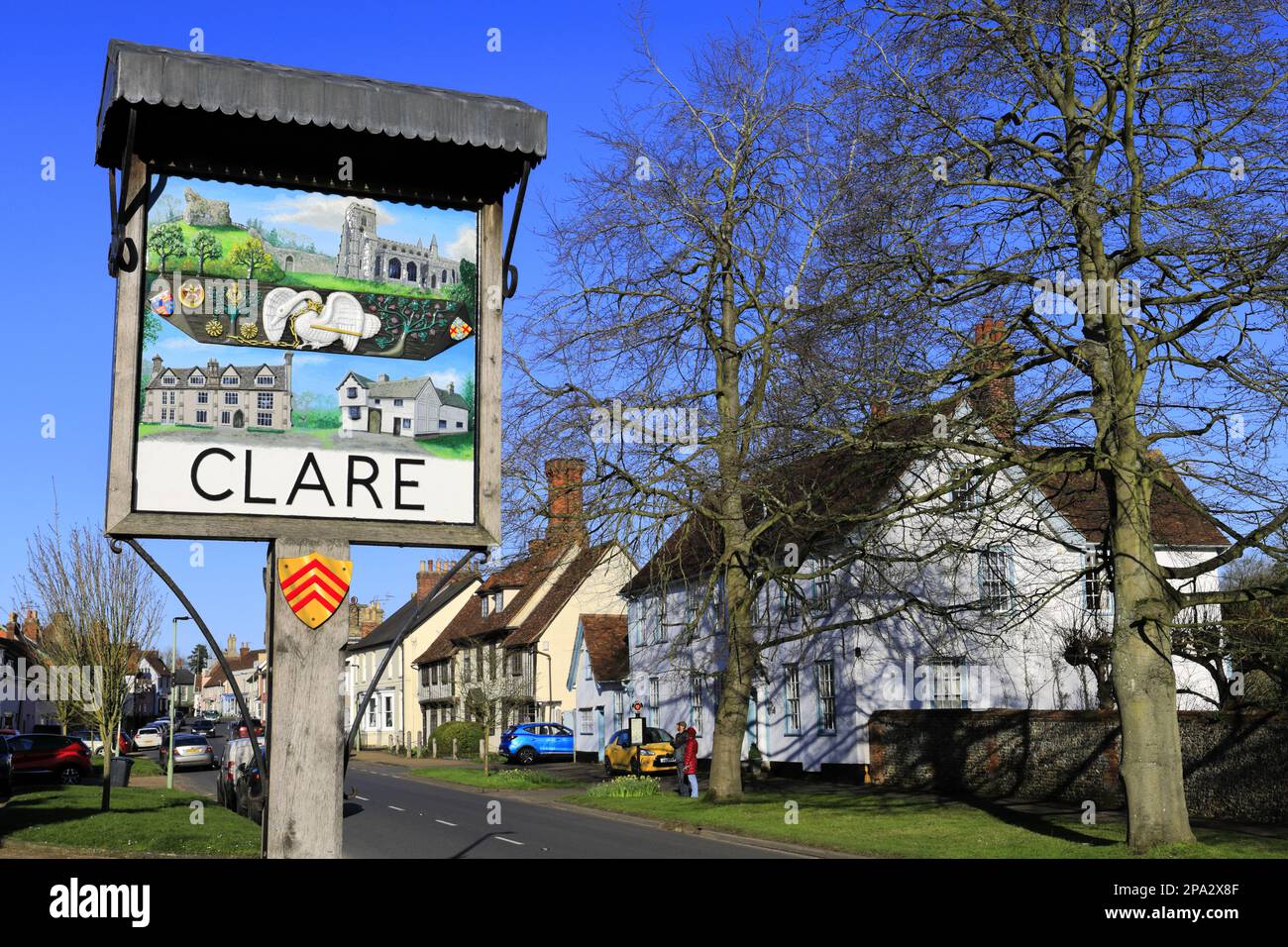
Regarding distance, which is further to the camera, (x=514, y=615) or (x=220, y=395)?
(x=514, y=615)

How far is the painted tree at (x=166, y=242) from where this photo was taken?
20.8ft

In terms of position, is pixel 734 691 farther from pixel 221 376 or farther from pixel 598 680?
pixel 598 680

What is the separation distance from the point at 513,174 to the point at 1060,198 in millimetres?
13580

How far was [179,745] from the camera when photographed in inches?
2136

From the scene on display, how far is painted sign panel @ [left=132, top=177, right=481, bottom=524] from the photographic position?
6.34 meters

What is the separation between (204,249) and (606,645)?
50.5m


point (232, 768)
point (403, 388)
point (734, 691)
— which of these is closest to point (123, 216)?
point (403, 388)

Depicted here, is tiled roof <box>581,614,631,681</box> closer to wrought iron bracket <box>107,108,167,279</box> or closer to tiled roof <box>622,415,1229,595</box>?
tiled roof <box>622,415,1229,595</box>

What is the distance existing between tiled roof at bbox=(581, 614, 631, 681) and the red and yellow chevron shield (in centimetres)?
4670

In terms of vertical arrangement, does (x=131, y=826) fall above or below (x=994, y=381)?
below

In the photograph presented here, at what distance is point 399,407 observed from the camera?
22.2 ft

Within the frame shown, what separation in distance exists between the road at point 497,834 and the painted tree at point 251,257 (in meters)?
11.6

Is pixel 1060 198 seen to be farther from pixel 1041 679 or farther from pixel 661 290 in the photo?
pixel 1041 679
